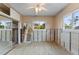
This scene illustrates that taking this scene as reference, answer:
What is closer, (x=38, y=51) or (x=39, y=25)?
(x=38, y=51)

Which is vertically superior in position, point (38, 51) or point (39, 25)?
point (39, 25)

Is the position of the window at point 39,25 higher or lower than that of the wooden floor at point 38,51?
higher

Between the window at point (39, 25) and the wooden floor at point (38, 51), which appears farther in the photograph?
the window at point (39, 25)

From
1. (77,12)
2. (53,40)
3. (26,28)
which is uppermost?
(77,12)

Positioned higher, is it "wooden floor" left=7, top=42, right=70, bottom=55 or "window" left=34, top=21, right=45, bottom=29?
"window" left=34, top=21, right=45, bottom=29

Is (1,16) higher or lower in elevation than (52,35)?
higher

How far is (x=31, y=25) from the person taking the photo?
353 inches

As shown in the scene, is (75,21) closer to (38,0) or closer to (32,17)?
(38,0)

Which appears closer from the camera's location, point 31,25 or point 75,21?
point 75,21

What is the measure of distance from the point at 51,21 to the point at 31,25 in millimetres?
1375

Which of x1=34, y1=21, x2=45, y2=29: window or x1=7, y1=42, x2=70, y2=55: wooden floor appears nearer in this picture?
x1=7, y1=42, x2=70, y2=55: wooden floor
